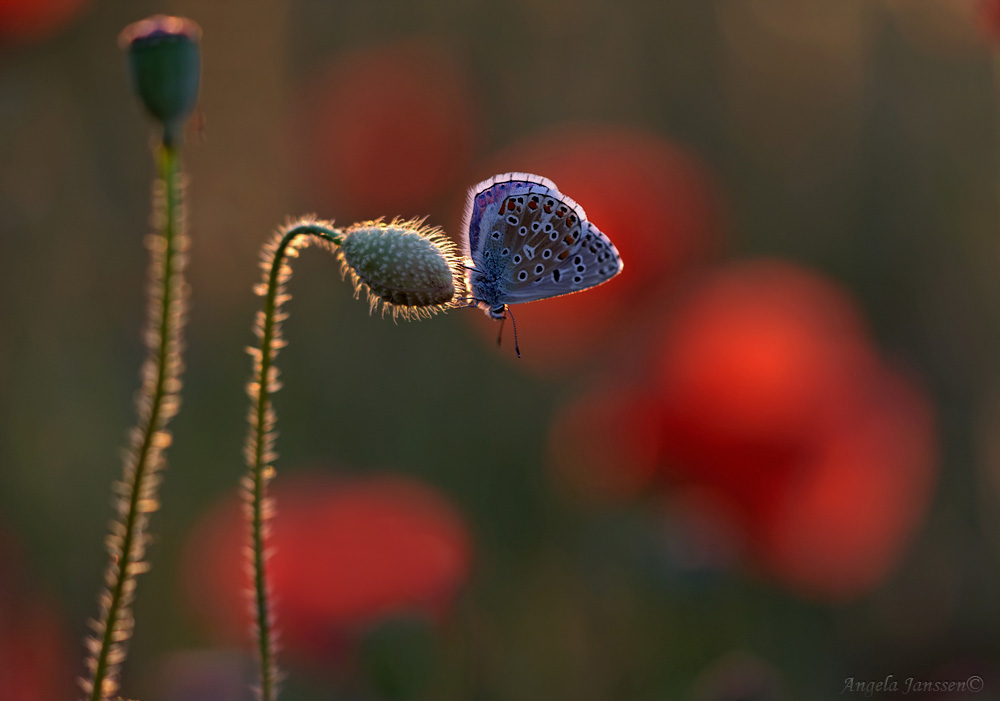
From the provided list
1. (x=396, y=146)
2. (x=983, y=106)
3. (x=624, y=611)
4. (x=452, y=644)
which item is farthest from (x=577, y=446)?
(x=983, y=106)

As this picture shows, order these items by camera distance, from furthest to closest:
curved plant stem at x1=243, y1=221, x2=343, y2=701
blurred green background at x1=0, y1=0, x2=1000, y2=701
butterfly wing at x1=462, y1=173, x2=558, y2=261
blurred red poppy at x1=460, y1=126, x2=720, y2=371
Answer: blurred red poppy at x1=460, y1=126, x2=720, y2=371 → blurred green background at x1=0, y1=0, x2=1000, y2=701 → butterfly wing at x1=462, y1=173, x2=558, y2=261 → curved plant stem at x1=243, y1=221, x2=343, y2=701

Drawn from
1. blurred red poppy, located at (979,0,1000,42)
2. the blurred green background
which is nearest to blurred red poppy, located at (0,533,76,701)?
the blurred green background

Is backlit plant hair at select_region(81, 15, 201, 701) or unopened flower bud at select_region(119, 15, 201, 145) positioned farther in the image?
unopened flower bud at select_region(119, 15, 201, 145)

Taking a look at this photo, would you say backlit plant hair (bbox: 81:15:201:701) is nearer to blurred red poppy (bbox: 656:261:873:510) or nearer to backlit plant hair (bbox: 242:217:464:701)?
backlit plant hair (bbox: 242:217:464:701)

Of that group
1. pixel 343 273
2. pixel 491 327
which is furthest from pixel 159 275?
pixel 491 327

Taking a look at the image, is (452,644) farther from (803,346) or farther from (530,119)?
(530,119)

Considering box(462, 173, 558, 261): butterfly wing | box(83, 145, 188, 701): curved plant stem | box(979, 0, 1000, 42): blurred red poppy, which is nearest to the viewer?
box(83, 145, 188, 701): curved plant stem
